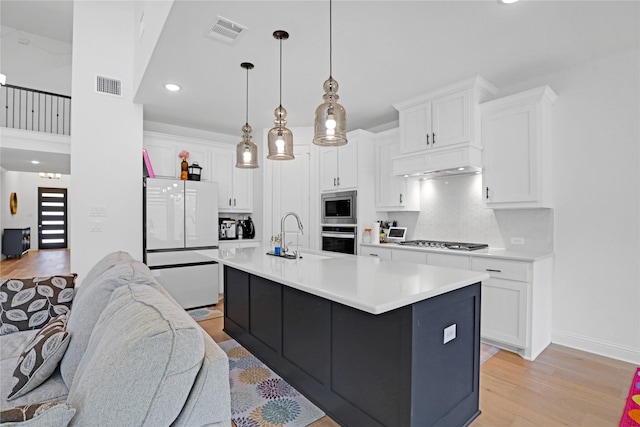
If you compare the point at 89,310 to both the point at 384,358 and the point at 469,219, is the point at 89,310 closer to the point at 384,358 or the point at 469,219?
the point at 384,358

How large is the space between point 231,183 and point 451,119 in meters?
3.38

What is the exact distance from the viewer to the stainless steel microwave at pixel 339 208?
4.43m

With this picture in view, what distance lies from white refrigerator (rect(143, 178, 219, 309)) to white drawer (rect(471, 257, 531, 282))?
10.3 ft

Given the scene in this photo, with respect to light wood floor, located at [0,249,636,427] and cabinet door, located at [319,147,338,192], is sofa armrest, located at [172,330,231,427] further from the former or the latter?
cabinet door, located at [319,147,338,192]

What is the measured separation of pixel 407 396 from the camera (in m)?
1.52

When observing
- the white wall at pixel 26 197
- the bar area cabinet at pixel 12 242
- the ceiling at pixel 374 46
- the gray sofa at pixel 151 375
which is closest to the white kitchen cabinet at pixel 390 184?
the ceiling at pixel 374 46

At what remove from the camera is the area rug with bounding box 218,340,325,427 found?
76.8 inches

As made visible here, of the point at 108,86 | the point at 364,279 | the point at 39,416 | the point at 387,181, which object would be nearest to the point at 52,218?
the point at 108,86

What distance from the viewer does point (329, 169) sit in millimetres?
4773

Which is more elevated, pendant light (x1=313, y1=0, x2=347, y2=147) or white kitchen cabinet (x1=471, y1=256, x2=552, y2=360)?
pendant light (x1=313, y1=0, x2=347, y2=147)

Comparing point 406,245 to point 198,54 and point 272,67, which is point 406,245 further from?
point 198,54

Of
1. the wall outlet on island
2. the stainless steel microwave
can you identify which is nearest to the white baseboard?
the wall outlet on island

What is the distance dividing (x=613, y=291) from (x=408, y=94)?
8.96ft

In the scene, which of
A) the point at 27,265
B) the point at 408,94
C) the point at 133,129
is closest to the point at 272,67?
the point at 408,94
